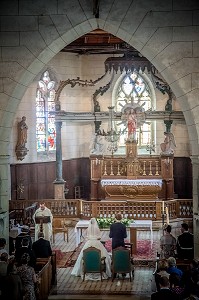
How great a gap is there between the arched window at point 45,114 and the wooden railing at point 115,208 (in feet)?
14.5

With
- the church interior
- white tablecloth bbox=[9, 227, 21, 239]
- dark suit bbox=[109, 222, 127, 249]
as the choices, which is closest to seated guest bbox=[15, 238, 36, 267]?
the church interior

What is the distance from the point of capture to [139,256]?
1695 centimetres

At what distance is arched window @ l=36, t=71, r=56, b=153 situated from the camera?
82.6ft

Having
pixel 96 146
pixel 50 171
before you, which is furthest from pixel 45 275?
pixel 50 171

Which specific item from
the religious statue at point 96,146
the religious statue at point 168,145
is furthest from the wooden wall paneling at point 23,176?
the religious statue at point 168,145

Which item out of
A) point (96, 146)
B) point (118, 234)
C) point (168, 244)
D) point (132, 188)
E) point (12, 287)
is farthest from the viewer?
point (96, 146)

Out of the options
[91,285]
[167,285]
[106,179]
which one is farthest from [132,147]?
[167,285]

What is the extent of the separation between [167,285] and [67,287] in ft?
17.7

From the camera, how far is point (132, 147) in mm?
23812

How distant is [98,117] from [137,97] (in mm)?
2914

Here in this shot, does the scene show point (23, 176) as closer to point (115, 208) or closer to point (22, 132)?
point (22, 132)

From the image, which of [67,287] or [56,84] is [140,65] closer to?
Answer: [56,84]

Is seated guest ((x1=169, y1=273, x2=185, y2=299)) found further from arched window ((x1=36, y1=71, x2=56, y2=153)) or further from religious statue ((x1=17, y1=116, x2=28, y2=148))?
arched window ((x1=36, y1=71, x2=56, y2=153))

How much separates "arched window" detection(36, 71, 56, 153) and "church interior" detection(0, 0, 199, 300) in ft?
0.14
